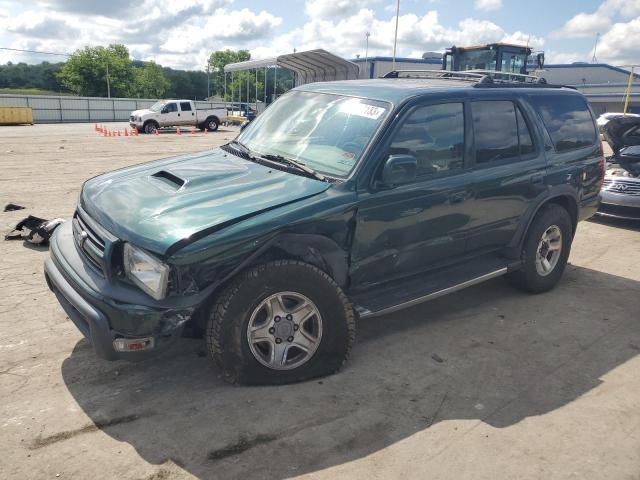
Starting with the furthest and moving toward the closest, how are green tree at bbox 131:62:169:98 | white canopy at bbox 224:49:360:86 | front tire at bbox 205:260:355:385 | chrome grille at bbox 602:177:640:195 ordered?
1. green tree at bbox 131:62:169:98
2. white canopy at bbox 224:49:360:86
3. chrome grille at bbox 602:177:640:195
4. front tire at bbox 205:260:355:385

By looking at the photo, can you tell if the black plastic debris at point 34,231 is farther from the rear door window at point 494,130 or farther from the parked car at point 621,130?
the parked car at point 621,130

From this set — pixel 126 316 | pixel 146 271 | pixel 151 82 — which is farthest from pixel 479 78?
pixel 151 82

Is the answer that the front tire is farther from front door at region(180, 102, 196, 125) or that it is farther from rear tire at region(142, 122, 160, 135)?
front door at region(180, 102, 196, 125)

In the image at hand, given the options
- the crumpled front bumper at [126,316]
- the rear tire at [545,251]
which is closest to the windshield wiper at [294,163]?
the crumpled front bumper at [126,316]

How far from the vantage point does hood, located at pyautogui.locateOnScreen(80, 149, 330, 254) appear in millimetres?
2996

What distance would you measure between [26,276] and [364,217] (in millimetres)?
3526

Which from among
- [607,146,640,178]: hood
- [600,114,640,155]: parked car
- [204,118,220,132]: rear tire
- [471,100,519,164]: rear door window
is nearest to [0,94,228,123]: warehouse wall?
[204,118,220,132]: rear tire

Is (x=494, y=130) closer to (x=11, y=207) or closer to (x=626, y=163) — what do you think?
(x=626, y=163)

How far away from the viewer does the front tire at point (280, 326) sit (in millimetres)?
3090

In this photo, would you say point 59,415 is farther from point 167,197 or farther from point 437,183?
point 437,183

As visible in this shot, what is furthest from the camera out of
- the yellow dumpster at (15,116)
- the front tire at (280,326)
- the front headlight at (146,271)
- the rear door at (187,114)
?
the yellow dumpster at (15,116)

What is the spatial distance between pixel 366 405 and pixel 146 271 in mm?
1550

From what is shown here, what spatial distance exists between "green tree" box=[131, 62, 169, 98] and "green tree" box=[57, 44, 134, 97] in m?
14.5

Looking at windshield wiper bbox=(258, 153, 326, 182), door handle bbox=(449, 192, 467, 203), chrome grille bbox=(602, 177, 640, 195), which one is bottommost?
chrome grille bbox=(602, 177, 640, 195)
